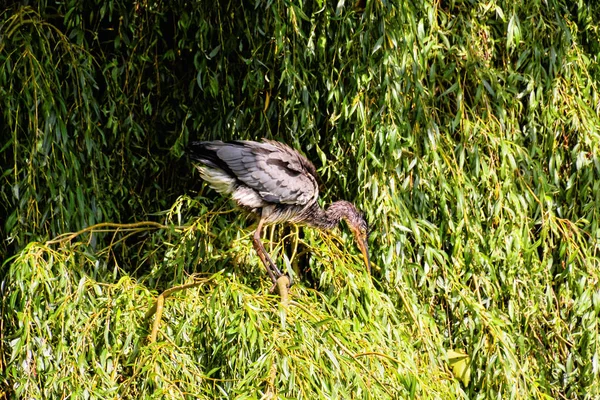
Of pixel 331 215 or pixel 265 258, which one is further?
pixel 331 215

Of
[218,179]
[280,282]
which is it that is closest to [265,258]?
[280,282]

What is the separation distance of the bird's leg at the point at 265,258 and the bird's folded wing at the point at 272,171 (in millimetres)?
251

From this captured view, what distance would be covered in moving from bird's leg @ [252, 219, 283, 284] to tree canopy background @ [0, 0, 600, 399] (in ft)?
0.26

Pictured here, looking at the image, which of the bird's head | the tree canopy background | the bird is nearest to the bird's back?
the bird

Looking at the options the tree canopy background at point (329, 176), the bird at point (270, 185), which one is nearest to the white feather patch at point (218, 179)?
the bird at point (270, 185)

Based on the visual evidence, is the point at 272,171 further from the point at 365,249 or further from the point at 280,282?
the point at 280,282

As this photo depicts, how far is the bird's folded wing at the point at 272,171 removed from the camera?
528cm

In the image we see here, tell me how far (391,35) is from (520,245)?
1.26 m

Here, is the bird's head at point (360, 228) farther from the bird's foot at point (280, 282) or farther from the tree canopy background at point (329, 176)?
the bird's foot at point (280, 282)

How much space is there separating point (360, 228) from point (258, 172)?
61cm

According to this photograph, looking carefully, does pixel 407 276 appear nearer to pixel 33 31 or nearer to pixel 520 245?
pixel 520 245

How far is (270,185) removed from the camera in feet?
18.3

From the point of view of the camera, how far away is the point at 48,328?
178 inches

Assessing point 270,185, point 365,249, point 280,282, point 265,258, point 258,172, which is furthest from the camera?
point 270,185
